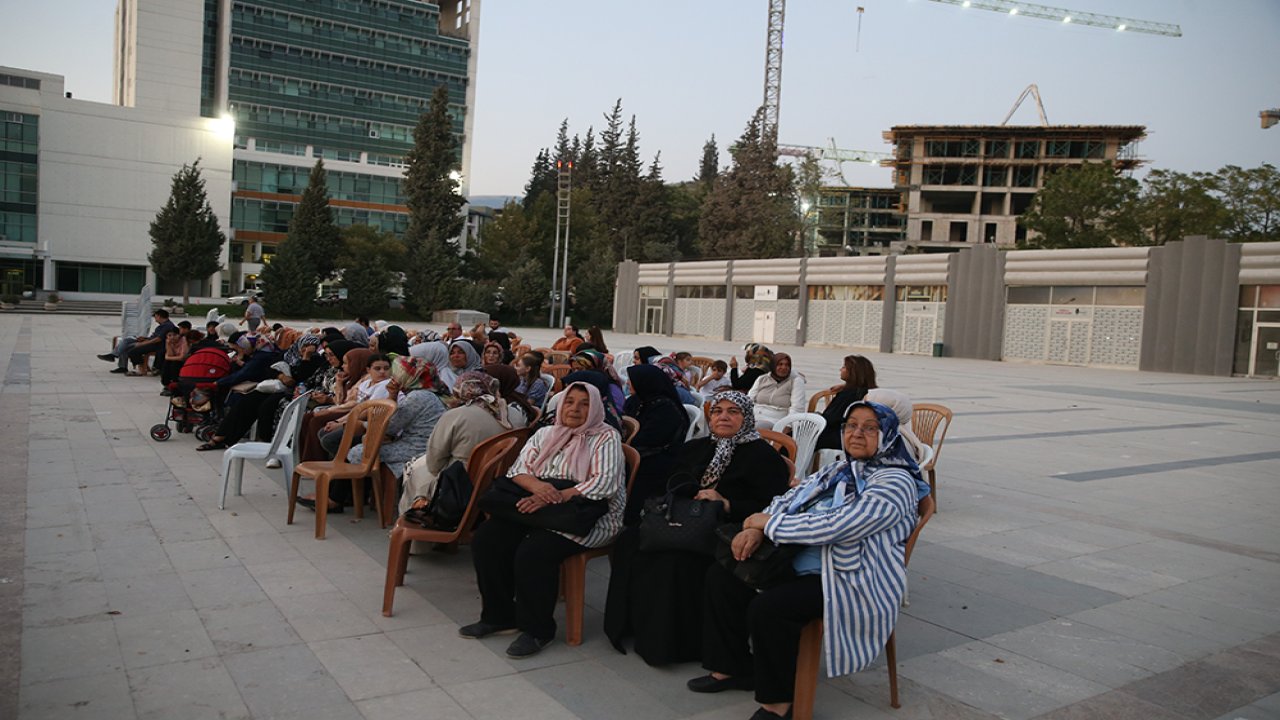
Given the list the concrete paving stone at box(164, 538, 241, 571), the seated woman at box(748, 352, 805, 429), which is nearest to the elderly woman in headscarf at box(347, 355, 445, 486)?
the concrete paving stone at box(164, 538, 241, 571)

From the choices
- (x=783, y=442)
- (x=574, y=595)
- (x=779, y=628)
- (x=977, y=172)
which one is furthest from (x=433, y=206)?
(x=779, y=628)

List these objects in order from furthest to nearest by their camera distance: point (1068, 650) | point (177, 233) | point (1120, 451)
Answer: point (177, 233) < point (1120, 451) < point (1068, 650)

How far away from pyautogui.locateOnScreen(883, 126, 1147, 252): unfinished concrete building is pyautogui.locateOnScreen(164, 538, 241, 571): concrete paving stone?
3282 inches

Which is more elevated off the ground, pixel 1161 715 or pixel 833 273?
pixel 833 273

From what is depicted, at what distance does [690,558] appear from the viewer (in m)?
4.23

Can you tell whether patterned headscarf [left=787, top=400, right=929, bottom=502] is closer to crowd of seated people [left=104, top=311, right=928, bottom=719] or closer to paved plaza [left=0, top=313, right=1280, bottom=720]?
crowd of seated people [left=104, top=311, right=928, bottom=719]

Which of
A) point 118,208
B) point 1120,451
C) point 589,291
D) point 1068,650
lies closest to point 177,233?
point 118,208

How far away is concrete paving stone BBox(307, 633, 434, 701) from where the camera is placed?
3770 millimetres

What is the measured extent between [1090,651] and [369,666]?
344cm

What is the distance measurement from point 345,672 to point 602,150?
3503 inches

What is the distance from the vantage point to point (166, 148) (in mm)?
63250

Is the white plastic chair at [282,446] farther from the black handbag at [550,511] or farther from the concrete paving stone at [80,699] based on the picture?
the concrete paving stone at [80,699]

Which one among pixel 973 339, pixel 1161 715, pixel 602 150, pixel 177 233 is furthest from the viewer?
pixel 602 150

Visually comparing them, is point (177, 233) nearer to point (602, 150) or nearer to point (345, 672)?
point (602, 150)
